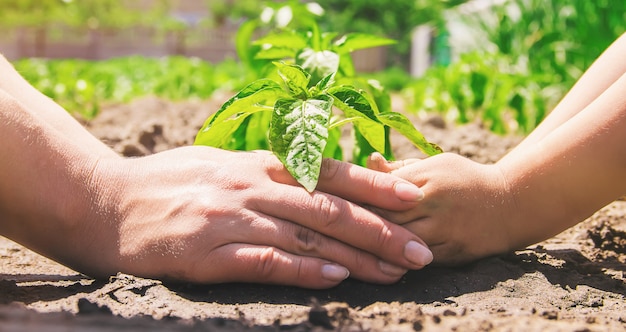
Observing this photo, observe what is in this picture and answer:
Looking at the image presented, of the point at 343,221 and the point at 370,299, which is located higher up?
the point at 343,221

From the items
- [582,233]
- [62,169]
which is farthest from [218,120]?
[582,233]

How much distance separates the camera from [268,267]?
1.48 meters

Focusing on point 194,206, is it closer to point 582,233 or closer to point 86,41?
point 582,233

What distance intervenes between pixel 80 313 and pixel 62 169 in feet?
1.55

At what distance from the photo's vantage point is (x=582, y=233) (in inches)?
82.7

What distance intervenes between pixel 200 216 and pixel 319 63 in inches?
25.6

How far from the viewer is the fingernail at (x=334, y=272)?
1480mm

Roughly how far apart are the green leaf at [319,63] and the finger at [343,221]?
1.67ft

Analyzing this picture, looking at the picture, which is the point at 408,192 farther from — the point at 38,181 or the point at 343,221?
the point at 38,181

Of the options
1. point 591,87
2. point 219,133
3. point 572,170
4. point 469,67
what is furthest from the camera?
point 469,67

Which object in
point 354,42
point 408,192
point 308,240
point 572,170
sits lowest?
point 308,240

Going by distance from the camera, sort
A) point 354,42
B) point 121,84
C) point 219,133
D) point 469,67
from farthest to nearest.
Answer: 1. point 121,84
2. point 469,67
3. point 354,42
4. point 219,133

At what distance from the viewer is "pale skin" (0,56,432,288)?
1485 mm

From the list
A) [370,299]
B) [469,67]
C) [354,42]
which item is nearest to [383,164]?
[370,299]
